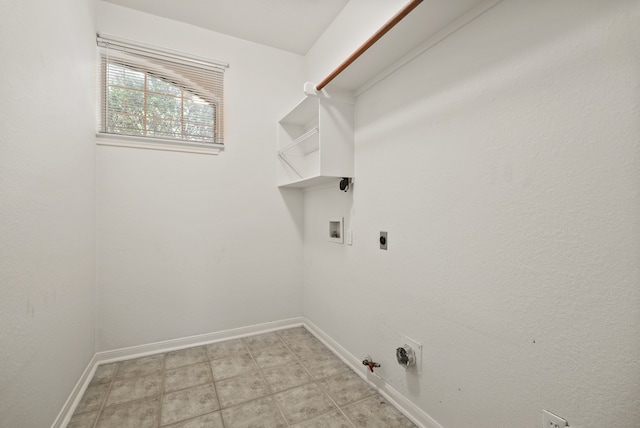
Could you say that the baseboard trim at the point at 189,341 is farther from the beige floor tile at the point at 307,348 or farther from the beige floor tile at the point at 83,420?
the beige floor tile at the point at 83,420

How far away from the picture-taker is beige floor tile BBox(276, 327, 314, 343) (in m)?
2.43

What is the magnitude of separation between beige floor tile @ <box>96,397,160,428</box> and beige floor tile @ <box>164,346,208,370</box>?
0.39 m

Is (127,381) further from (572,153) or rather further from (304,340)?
(572,153)

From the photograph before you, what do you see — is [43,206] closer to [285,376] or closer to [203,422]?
[203,422]

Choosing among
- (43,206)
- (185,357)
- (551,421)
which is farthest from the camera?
(185,357)

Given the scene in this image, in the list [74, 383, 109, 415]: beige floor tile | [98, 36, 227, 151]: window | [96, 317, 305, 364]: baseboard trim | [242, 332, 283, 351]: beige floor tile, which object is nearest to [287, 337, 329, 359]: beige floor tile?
[242, 332, 283, 351]: beige floor tile

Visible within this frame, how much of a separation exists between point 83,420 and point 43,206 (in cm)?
116

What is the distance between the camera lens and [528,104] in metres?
0.97

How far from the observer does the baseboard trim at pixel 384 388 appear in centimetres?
139

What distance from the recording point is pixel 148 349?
2162mm

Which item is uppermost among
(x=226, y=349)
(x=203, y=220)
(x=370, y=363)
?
(x=203, y=220)

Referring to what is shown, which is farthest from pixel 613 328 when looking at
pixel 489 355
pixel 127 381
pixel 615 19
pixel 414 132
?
pixel 127 381

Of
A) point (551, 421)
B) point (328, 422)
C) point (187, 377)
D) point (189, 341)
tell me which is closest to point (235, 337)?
point (189, 341)

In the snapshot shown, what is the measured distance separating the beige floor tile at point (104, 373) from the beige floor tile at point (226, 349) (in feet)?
2.03
